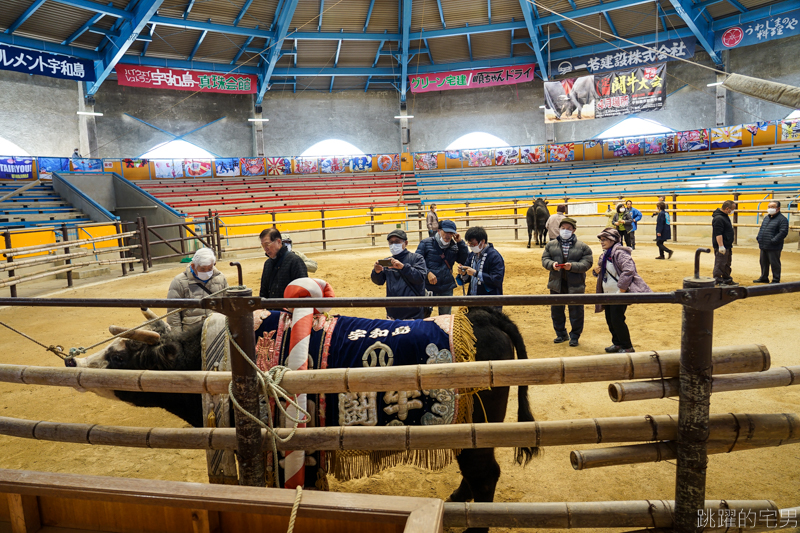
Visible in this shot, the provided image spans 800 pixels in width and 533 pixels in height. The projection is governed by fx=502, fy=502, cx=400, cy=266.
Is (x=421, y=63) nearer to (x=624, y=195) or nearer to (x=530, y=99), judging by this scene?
(x=530, y=99)

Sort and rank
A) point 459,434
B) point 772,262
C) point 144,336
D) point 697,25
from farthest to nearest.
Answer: point 697,25 < point 772,262 < point 144,336 < point 459,434

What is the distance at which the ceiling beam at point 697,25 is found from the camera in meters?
18.5

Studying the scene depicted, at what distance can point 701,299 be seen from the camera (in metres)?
1.80

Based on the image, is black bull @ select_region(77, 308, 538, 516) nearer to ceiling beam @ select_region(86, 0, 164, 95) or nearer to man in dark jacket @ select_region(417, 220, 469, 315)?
man in dark jacket @ select_region(417, 220, 469, 315)

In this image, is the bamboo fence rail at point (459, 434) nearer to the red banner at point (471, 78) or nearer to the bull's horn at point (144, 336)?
the bull's horn at point (144, 336)

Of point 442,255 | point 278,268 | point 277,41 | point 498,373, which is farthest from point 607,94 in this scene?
point 498,373

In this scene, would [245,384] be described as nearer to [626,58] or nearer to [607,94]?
[607,94]

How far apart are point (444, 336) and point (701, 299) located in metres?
1.21

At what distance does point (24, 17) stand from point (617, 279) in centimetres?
2060

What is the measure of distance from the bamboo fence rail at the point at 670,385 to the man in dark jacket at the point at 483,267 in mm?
3108

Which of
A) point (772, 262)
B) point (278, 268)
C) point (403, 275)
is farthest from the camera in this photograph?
point (772, 262)

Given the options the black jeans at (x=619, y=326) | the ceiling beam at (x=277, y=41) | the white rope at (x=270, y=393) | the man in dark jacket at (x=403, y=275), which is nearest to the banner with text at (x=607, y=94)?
the ceiling beam at (x=277, y=41)

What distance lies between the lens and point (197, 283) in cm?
450

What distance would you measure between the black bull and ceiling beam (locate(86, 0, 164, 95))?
17.5 metres
